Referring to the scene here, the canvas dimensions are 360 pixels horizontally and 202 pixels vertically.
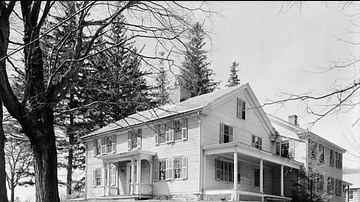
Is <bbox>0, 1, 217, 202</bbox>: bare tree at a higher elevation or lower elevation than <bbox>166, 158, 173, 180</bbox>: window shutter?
higher

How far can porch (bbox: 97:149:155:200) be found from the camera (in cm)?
1975

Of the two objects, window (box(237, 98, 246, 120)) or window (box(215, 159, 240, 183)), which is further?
window (box(237, 98, 246, 120))

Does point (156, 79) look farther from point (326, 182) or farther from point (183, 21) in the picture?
point (326, 182)

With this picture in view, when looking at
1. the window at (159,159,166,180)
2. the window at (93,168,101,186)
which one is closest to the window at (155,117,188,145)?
the window at (159,159,166,180)

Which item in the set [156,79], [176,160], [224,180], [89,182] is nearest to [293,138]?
[224,180]

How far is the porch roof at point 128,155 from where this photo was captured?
19.7m

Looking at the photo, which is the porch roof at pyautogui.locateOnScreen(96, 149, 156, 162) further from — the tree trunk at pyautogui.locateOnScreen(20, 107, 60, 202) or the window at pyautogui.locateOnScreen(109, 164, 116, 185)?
the tree trunk at pyautogui.locateOnScreen(20, 107, 60, 202)

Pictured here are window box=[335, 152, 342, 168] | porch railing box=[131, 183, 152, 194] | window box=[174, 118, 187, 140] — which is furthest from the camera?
window box=[335, 152, 342, 168]

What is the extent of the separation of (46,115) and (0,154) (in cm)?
102

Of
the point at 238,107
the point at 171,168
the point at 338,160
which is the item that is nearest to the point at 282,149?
the point at 238,107

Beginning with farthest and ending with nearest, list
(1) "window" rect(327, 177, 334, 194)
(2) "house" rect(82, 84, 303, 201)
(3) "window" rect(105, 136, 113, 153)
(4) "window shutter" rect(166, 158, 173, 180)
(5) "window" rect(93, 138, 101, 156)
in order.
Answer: (1) "window" rect(327, 177, 334, 194) < (5) "window" rect(93, 138, 101, 156) < (3) "window" rect(105, 136, 113, 153) < (4) "window shutter" rect(166, 158, 173, 180) < (2) "house" rect(82, 84, 303, 201)

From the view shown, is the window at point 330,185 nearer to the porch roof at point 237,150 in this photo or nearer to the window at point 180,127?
the porch roof at point 237,150

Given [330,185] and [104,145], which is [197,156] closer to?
[104,145]

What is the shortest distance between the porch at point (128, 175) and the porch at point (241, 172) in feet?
10.4
